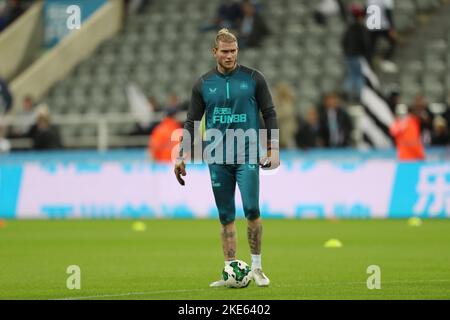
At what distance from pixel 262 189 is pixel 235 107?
13.0 metres

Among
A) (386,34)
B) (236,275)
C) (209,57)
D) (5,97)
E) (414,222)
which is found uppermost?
(209,57)

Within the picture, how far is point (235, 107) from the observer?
12859mm

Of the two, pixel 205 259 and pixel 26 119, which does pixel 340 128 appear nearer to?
Answer: pixel 26 119

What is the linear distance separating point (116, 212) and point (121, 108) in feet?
25.3

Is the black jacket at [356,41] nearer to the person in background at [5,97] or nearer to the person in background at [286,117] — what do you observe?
the person in background at [286,117]

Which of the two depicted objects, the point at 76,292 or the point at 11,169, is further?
the point at 11,169

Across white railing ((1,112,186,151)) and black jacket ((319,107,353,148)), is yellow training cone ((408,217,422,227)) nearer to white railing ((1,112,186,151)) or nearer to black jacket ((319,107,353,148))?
black jacket ((319,107,353,148))

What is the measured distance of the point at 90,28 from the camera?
3591cm

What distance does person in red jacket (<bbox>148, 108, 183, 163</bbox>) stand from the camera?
28.3m

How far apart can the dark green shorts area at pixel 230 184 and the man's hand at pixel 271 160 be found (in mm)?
103

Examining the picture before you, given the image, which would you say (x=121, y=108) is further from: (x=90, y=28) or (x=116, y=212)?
(x=116, y=212)

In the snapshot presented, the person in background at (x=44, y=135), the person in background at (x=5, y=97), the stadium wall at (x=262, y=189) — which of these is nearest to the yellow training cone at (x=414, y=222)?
the stadium wall at (x=262, y=189)

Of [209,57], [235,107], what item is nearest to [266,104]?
[235,107]
